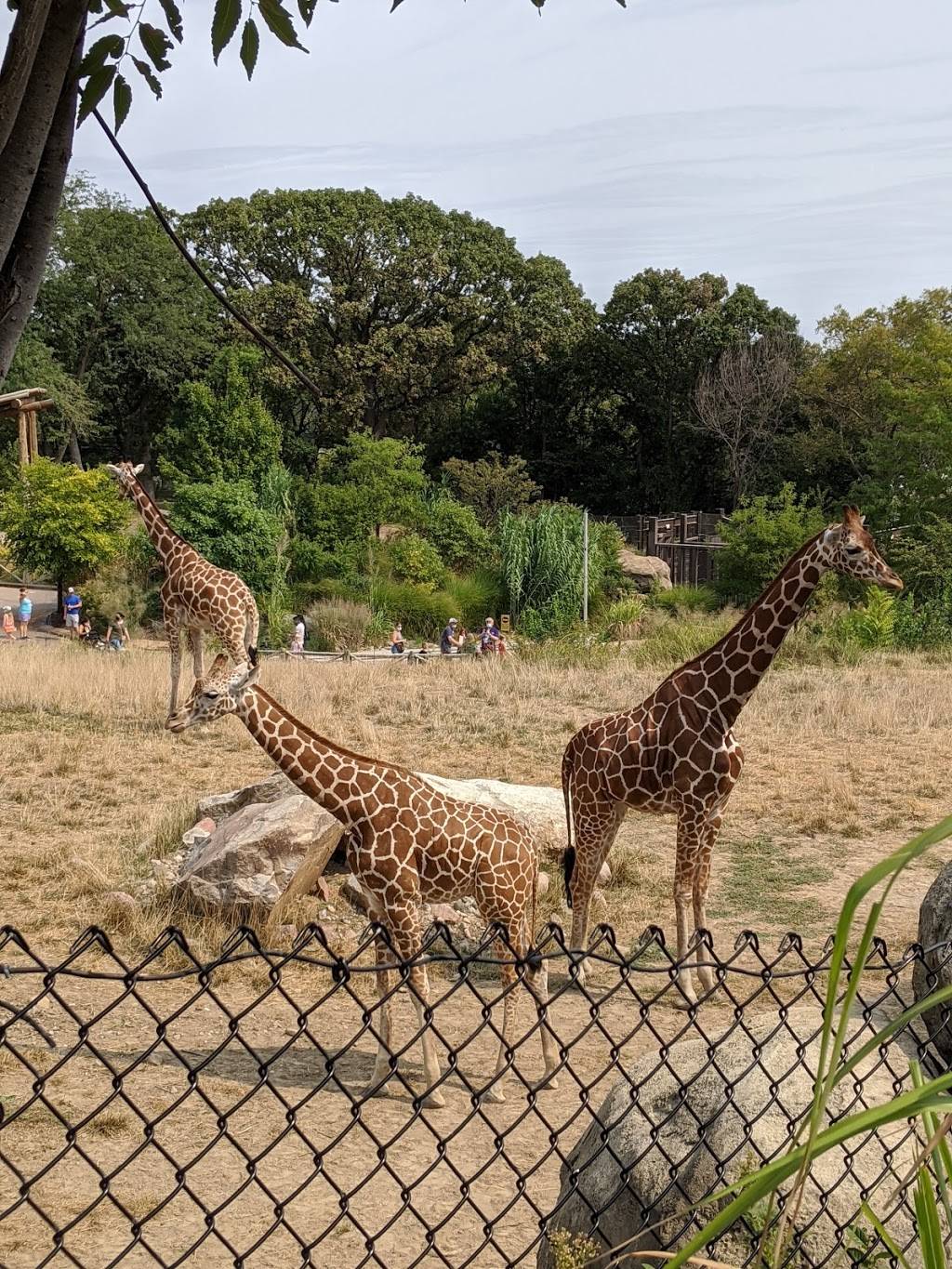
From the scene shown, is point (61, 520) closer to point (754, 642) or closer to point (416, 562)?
point (416, 562)

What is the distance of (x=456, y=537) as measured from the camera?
31734 mm

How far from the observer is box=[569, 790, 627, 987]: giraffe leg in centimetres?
722

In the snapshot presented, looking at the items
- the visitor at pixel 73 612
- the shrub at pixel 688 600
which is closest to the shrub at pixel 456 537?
the shrub at pixel 688 600

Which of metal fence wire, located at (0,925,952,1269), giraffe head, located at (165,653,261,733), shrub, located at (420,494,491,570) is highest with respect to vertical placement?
shrub, located at (420,494,491,570)

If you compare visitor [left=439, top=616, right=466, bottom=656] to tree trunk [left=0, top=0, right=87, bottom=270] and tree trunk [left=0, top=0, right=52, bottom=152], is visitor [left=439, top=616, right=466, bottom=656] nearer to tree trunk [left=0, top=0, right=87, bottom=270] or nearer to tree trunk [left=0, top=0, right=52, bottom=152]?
tree trunk [left=0, top=0, right=87, bottom=270]

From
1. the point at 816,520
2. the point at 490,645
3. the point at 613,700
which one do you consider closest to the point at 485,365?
the point at 816,520

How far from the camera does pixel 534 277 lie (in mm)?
41844

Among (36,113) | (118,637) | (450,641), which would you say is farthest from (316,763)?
(450,641)

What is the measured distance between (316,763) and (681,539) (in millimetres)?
31968

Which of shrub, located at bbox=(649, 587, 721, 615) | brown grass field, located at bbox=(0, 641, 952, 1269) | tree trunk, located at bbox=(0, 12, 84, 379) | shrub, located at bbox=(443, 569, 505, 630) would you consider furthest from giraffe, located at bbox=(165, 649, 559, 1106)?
shrub, located at bbox=(649, 587, 721, 615)

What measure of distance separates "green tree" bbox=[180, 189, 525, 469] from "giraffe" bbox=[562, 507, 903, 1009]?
32144mm

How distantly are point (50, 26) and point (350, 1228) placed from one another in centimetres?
381

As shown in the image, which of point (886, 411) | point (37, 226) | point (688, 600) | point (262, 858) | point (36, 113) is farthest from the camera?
point (886, 411)

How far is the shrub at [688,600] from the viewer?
92.8ft
